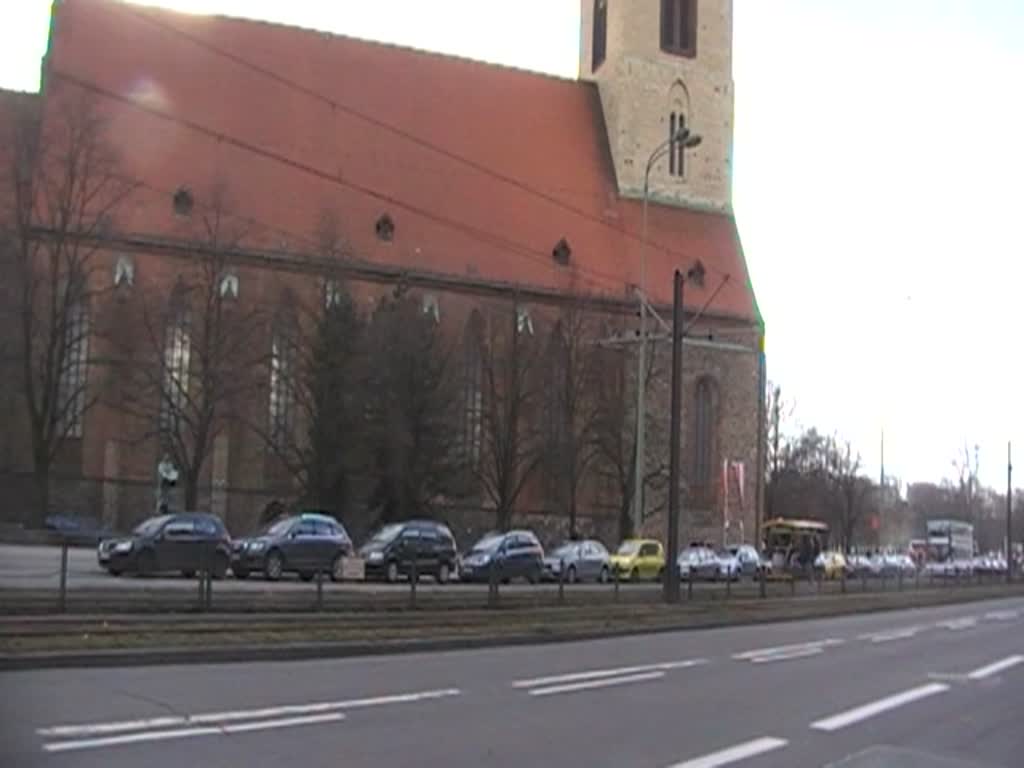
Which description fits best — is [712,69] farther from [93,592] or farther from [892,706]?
[892,706]

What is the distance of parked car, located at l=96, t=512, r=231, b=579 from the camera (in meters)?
29.9

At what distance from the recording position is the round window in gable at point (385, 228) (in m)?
63.4

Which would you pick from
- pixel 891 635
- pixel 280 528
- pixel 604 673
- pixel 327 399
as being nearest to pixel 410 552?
pixel 280 528

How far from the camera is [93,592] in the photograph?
2244 centimetres

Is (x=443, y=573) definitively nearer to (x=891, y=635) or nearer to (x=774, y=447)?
(x=891, y=635)

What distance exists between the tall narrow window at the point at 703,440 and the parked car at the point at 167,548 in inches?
1728

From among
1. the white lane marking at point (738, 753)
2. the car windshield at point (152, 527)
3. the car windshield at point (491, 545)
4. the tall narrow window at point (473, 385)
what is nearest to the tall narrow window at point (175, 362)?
the tall narrow window at point (473, 385)

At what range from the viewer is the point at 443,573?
37.8 meters

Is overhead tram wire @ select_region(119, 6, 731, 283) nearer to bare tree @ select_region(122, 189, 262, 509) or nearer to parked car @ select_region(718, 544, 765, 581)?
bare tree @ select_region(122, 189, 262, 509)

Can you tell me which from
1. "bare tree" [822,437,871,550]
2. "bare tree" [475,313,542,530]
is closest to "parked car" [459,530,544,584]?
"bare tree" [475,313,542,530]

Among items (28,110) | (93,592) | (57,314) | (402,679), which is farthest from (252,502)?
(402,679)

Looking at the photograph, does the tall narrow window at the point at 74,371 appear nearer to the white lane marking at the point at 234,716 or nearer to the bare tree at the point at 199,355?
the bare tree at the point at 199,355

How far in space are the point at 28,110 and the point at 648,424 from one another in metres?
34.5

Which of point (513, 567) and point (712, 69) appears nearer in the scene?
point (513, 567)
